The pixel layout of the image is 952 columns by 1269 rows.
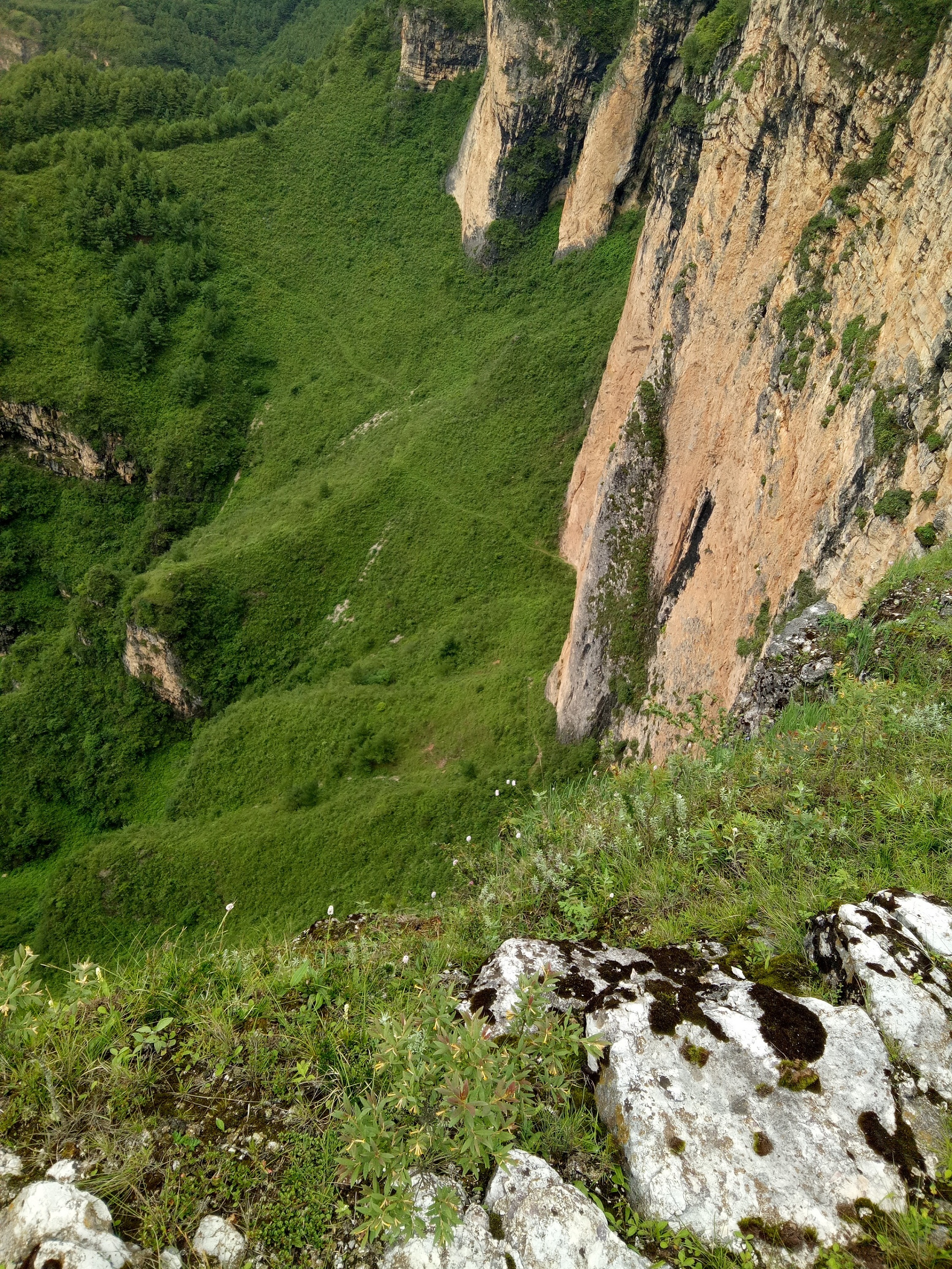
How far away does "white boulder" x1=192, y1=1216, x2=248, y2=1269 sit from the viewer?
3.14 metres

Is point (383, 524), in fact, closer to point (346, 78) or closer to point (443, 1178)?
point (443, 1178)

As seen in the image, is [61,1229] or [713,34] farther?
[713,34]

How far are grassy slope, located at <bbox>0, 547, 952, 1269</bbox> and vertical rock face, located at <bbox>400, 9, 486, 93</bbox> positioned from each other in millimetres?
71018

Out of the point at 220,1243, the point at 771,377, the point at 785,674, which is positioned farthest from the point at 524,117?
the point at 220,1243

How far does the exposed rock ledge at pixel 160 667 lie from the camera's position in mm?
34938

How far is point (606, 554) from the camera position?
25281mm

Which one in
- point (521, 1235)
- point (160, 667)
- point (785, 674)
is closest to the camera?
point (521, 1235)

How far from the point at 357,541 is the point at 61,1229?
119 feet

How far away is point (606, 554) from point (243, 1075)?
75.2ft

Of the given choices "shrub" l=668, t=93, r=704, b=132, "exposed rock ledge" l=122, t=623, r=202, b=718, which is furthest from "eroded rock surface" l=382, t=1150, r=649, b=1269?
"exposed rock ledge" l=122, t=623, r=202, b=718

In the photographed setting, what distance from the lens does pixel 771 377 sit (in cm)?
1712

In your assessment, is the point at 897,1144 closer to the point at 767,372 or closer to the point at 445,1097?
the point at 445,1097

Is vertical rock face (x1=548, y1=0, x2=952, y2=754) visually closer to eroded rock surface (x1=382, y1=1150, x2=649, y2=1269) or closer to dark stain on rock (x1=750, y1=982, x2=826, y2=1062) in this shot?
dark stain on rock (x1=750, y1=982, x2=826, y2=1062)

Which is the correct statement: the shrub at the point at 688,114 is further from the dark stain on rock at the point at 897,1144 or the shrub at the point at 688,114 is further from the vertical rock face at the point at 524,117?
the dark stain on rock at the point at 897,1144
